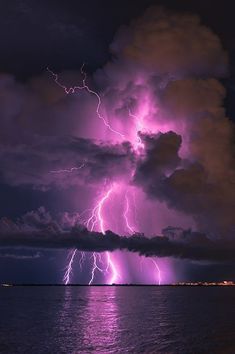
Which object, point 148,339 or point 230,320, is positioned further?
point 230,320

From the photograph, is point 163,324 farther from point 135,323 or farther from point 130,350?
point 130,350

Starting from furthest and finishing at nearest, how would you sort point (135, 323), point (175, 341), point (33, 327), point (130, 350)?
point (135, 323) → point (33, 327) → point (175, 341) → point (130, 350)

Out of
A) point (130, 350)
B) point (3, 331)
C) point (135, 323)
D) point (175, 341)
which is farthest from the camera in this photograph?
point (135, 323)

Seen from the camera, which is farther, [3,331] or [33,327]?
[33,327]

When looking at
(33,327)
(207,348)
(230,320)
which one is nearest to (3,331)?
(33,327)

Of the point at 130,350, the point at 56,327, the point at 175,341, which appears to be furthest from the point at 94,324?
A: the point at 130,350

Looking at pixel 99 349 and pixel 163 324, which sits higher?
pixel 163 324

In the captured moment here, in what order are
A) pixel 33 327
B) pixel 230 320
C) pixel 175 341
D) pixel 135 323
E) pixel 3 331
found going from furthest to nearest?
pixel 230 320, pixel 135 323, pixel 33 327, pixel 3 331, pixel 175 341

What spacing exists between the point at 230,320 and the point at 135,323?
16091mm

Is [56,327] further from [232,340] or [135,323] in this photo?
[232,340]

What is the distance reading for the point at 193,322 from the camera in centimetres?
6856

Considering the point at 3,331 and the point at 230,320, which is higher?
the point at 230,320

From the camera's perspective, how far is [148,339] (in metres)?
49.3

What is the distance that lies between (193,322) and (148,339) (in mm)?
21203
